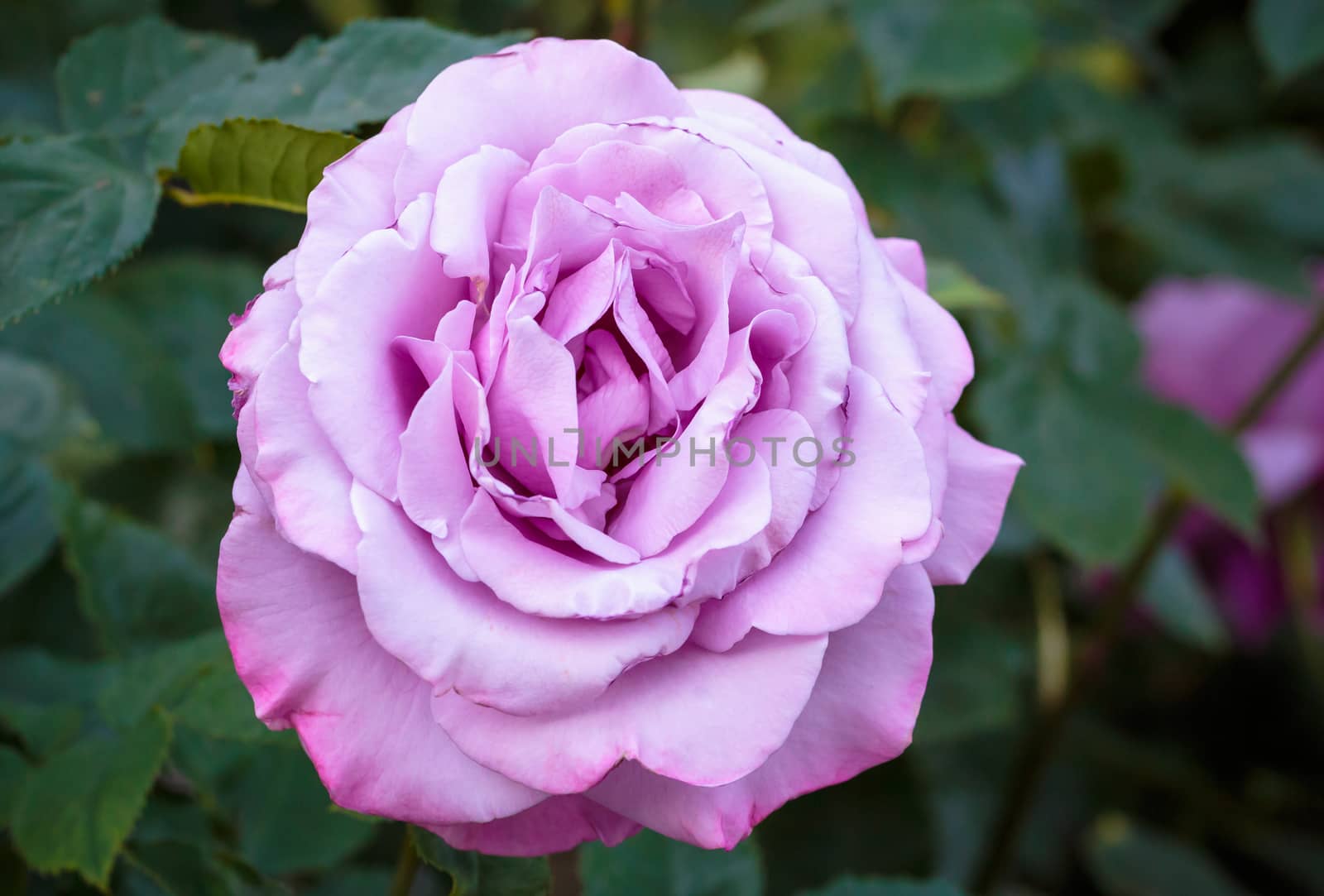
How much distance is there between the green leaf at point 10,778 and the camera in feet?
2.28

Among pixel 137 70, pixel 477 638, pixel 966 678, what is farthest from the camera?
pixel 966 678

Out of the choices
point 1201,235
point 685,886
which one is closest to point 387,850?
point 685,886

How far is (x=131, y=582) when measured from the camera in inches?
33.7

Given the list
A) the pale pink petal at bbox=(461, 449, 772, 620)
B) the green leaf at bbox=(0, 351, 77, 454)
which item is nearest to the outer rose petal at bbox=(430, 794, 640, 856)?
the pale pink petal at bbox=(461, 449, 772, 620)

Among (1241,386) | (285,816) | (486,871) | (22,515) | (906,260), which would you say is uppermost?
(906,260)

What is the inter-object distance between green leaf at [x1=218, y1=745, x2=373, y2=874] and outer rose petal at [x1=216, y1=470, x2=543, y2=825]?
42 centimetres

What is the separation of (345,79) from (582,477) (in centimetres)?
28

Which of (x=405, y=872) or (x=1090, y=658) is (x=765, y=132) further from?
(x=1090, y=658)

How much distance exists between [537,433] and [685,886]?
0.43 m

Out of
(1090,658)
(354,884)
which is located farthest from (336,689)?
(1090,658)

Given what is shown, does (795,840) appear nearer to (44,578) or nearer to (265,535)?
(44,578)

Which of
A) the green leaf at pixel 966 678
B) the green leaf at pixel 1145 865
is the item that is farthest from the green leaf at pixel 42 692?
the green leaf at pixel 1145 865

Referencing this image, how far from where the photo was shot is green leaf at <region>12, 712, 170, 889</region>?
2.04 feet

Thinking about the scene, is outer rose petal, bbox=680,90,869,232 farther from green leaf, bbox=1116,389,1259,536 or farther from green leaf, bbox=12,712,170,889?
green leaf, bbox=1116,389,1259,536
